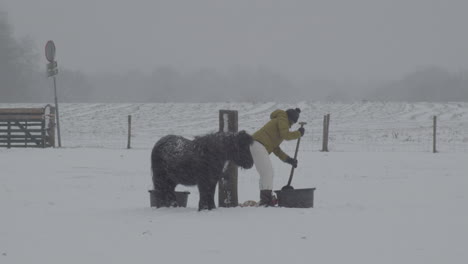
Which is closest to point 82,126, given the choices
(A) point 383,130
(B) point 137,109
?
(B) point 137,109

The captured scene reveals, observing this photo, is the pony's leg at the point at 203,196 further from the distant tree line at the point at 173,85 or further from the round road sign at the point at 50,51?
the distant tree line at the point at 173,85

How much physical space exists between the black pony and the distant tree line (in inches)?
2207

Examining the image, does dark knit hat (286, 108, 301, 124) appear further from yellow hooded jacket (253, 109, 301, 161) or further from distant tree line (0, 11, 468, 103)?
distant tree line (0, 11, 468, 103)

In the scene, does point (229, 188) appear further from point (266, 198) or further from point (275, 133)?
point (275, 133)

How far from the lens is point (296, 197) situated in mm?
7141

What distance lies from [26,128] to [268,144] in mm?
14034

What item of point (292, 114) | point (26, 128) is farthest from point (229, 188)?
point (26, 128)

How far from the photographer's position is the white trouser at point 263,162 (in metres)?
7.15

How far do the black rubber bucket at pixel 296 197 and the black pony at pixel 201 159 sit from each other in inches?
24.9

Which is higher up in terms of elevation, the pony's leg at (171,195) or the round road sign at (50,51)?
the round road sign at (50,51)

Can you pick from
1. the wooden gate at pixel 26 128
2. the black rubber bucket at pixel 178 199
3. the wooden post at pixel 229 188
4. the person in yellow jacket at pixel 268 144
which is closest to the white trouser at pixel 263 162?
the person in yellow jacket at pixel 268 144

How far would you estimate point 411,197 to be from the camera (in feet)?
29.0

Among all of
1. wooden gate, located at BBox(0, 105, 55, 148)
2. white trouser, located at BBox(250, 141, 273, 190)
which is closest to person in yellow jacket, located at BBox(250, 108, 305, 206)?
white trouser, located at BBox(250, 141, 273, 190)

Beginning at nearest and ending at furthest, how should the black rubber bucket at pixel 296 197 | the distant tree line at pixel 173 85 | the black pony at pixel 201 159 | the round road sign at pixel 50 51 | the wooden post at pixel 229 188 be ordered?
the black pony at pixel 201 159 < the black rubber bucket at pixel 296 197 < the wooden post at pixel 229 188 < the round road sign at pixel 50 51 < the distant tree line at pixel 173 85
